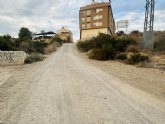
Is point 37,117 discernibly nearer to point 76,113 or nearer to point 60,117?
point 60,117

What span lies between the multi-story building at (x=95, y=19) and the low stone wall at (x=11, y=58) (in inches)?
1645

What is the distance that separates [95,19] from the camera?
68750 mm

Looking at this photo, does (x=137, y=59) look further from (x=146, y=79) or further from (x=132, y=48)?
(x=146, y=79)

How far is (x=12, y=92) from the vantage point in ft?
27.8

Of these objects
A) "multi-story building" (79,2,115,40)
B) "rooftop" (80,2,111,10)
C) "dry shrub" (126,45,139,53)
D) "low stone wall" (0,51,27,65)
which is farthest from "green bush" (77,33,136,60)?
"rooftop" (80,2,111,10)

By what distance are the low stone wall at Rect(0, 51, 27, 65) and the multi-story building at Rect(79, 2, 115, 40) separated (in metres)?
41.8

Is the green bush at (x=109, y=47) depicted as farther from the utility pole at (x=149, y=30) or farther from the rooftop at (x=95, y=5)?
the rooftop at (x=95, y=5)

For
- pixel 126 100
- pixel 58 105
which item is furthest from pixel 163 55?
pixel 58 105

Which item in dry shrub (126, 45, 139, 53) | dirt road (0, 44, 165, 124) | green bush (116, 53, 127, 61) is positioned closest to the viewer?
dirt road (0, 44, 165, 124)

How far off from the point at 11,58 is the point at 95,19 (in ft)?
167

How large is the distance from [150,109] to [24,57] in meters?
17.8

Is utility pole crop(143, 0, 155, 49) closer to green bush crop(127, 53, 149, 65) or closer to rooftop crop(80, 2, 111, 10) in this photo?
green bush crop(127, 53, 149, 65)

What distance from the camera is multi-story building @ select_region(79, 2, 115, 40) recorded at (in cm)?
6589

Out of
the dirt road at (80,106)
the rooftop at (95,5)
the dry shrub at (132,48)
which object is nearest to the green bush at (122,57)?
the dry shrub at (132,48)
